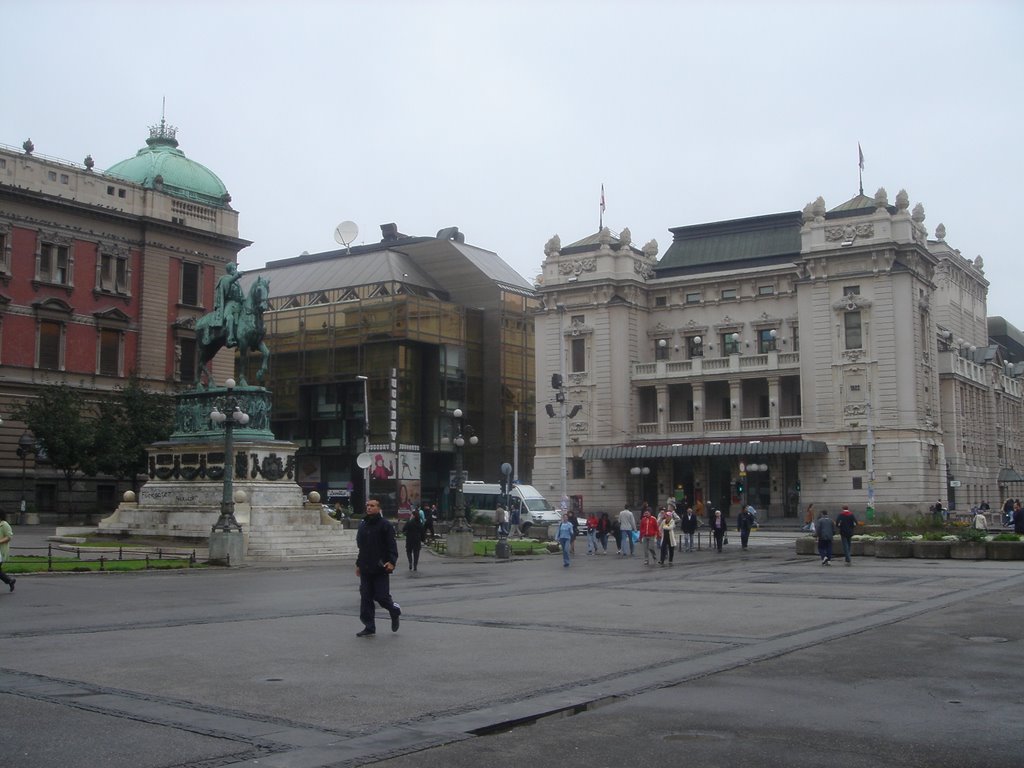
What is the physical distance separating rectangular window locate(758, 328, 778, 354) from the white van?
22.1m

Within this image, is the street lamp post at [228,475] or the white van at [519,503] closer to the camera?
the street lamp post at [228,475]

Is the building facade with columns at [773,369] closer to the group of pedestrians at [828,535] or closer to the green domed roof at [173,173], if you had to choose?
the green domed roof at [173,173]

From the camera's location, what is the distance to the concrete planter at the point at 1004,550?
106 feet

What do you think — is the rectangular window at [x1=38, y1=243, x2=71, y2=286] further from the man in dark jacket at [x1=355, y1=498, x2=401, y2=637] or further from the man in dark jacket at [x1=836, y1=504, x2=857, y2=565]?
the man in dark jacket at [x1=355, y1=498, x2=401, y2=637]

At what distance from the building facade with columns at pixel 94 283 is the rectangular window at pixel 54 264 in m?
0.07

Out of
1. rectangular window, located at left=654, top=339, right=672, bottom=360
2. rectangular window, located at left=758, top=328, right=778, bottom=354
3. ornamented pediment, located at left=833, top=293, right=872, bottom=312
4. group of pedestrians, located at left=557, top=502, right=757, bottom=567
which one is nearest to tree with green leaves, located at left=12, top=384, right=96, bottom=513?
group of pedestrians, located at left=557, top=502, right=757, bottom=567

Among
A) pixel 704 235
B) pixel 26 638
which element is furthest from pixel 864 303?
pixel 26 638

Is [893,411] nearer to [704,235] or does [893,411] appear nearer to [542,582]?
[704,235]

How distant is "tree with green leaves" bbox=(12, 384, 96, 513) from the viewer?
171 ft

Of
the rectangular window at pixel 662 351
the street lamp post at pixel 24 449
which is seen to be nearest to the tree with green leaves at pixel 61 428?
the street lamp post at pixel 24 449

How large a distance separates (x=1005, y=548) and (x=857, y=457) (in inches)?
1312

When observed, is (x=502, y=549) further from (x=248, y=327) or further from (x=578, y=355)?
(x=578, y=355)

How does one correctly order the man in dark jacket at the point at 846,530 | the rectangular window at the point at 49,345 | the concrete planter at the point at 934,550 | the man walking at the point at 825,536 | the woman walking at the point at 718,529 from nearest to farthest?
the man walking at the point at 825,536
the man in dark jacket at the point at 846,530
the concrete planter at the point at 934,550
the woman walking at the point at 718,529
the rectangular window at the point at 49,345

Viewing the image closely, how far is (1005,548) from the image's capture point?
32.7 meters
